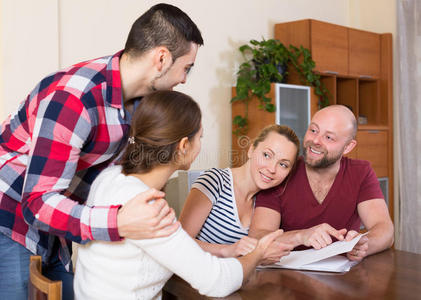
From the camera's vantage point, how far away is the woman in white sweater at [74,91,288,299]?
1.19 m

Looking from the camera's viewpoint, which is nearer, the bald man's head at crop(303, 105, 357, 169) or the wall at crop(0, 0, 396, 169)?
the bald man's head at crop(303, 105, 357, 169)

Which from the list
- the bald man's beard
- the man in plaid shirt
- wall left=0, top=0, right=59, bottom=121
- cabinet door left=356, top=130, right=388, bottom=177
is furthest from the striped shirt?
cabinet door left=356, top=130, right=388, bottom=177

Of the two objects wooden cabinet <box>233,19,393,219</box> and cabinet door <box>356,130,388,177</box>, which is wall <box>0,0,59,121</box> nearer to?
wooden cabinet <box>233,19,393,219</box>

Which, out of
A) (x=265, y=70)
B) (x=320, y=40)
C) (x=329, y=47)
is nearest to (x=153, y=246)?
(x=265, y=70)

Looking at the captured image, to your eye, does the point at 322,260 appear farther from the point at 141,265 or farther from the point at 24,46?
the point at 24,46

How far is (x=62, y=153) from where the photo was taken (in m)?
1.23

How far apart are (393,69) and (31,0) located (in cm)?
380

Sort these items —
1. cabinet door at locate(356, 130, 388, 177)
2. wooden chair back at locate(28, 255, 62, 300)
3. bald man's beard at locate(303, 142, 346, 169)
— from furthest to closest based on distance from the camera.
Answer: cabinet door at locate(356, 130, 388, 177)
bald man's beard at locate(303, 142, 346, 169)
wooden chair back at locate(28, 255, 62, 300)

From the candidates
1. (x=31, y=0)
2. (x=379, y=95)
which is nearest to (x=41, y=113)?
(x=31, y=0)

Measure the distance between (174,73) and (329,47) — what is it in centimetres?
345

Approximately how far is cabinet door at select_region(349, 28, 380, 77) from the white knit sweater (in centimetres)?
402

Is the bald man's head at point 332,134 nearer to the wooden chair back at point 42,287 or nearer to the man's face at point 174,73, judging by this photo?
the man's face at point 174,73

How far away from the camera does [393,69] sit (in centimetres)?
514

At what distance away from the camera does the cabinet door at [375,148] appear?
4.75 meters
